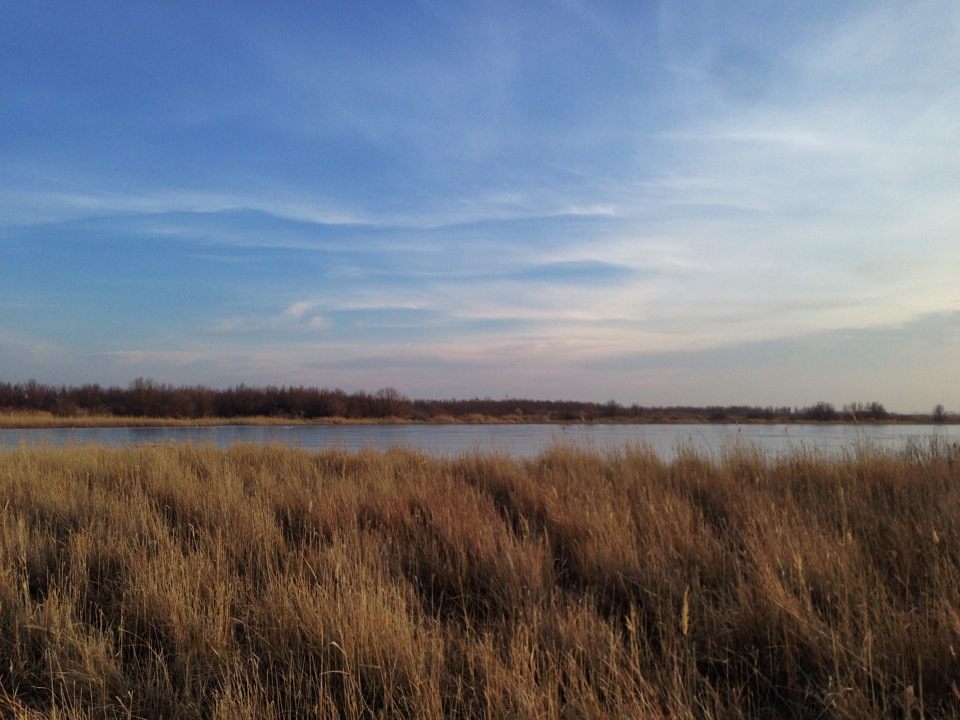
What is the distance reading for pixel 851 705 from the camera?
95.5 inches

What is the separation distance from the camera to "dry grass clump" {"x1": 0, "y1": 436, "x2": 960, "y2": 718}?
2742 millimetres

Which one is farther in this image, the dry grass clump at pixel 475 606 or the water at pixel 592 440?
the water at pixel 592 440

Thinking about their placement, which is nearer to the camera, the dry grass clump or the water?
the dry grass clump

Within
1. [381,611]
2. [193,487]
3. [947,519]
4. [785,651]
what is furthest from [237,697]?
[947,519]

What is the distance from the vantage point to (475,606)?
4004 millimetres

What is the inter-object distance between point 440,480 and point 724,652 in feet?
16.8

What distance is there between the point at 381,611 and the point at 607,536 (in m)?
2.14

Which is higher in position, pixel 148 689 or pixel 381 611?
pixel 381 611

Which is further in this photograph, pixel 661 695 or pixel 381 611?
pixel 381 611

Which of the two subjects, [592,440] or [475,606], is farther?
[592,440]

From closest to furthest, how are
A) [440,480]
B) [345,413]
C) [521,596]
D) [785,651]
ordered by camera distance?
[785,651]
[521,596]
[440,480]
[345,413]

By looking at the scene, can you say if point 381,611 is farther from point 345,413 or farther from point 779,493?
point 345,413

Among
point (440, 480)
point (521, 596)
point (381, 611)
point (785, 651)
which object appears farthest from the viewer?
point (440, 480)

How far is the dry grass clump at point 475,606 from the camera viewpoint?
108 inches
